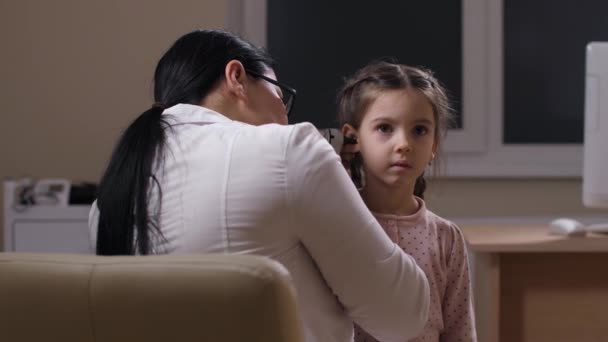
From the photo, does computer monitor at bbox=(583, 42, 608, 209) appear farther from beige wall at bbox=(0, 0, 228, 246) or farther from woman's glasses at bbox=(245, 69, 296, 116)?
beige wall at bbox=(0, 0, 228, 246)

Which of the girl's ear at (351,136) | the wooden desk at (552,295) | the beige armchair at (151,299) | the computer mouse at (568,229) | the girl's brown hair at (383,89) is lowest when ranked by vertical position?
the wooden desk at (552,295)

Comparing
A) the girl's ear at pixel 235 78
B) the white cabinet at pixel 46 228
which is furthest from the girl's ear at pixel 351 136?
the white cabinet at pixel 46 228

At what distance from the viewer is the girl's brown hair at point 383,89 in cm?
149

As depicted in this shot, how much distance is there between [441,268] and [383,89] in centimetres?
33

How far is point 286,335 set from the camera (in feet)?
2.24

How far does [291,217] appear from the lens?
937mm

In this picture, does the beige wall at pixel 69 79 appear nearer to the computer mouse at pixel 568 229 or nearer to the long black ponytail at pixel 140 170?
the computer mouse at pixel 568 229

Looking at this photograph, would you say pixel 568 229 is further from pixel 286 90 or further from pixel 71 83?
pixel 71 83

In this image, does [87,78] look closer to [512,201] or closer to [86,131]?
[86,131]

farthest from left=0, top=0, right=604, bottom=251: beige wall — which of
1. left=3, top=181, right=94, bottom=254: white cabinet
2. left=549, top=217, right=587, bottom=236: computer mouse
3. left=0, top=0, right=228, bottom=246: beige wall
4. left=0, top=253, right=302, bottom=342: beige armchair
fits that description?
left=0, top=253, right=302, bottom=342: beige armchair

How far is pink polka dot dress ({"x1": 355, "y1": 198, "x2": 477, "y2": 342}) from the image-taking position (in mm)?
1407

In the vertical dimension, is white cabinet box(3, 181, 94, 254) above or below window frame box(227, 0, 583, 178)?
below

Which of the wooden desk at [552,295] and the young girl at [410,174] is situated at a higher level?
the young girl at [410,174]

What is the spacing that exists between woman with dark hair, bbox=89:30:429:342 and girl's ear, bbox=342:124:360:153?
464 millimetres
